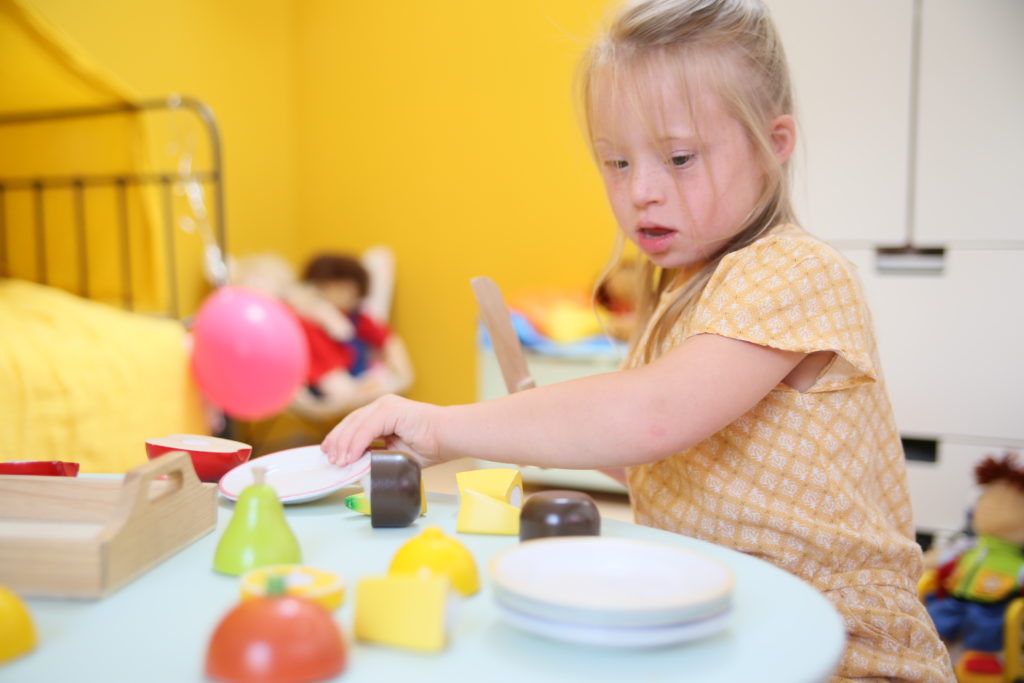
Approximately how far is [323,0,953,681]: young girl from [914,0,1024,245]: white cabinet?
1097 mm

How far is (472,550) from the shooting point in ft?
1.64

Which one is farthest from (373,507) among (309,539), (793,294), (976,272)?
(976,272)

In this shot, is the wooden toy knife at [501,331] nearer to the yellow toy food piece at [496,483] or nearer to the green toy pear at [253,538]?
the yellow toy food piece at [496,483]

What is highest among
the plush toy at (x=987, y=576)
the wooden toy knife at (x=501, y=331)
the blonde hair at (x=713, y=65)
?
the blonde hair at (x=713, y=65)

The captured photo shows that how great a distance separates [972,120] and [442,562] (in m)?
1.61

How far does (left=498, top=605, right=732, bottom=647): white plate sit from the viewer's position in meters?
0.35

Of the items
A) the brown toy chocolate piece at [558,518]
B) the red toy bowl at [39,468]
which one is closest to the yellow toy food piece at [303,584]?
the brown toy chocolate piece at [558,518]

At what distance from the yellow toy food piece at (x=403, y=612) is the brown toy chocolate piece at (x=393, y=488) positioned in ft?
0.51

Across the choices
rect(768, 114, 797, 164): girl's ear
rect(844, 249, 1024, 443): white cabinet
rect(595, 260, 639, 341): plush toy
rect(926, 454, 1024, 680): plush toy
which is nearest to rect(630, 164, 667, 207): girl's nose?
rect(768, 114, 797, 164): girl's ear

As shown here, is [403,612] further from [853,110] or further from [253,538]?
[853,110]

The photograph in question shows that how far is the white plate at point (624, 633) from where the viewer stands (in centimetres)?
35

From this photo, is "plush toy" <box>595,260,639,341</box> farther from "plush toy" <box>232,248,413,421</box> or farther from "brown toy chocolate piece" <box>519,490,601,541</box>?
"brown toy chocolate piece" <box>519,490,601,541</box>

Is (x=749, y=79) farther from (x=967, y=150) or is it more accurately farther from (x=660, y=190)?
(x=967, y=150)

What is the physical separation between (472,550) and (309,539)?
10 centimetres
